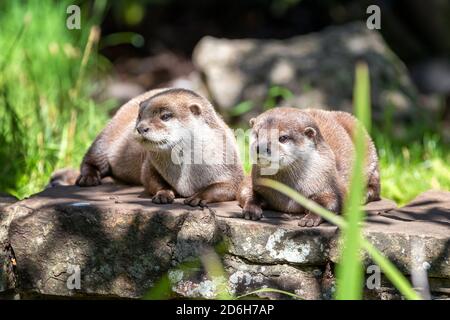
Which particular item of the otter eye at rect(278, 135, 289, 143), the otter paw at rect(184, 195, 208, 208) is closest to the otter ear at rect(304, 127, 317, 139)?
the otter eye at rect(278, 135, 289, 143)

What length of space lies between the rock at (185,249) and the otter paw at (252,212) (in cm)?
4

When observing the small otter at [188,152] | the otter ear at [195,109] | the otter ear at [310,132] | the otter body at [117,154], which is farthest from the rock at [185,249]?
the otter body at [117,154]

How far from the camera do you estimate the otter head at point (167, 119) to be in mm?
4090

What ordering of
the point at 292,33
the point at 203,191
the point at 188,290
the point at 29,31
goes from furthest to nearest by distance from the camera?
1. the point at 292,33
2. the point at 29,31
3. the point at 203,191
4. the point at 188,290

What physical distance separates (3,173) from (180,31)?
6.11 m

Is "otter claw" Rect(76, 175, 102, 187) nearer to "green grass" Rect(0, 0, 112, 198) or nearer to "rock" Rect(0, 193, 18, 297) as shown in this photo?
"green grass" Rect(0, 0, 112, 198)

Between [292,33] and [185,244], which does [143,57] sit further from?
[185,244]

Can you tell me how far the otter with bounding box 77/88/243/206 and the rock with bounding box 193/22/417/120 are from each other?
10.1 feet

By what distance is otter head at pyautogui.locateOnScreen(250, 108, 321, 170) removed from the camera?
151 inches

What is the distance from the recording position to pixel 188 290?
379cm

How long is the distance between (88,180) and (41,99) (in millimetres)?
1878

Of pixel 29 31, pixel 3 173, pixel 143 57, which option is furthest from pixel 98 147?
pixel 143 57

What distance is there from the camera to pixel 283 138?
3916 millimetres

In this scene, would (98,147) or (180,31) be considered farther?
(180,31)
